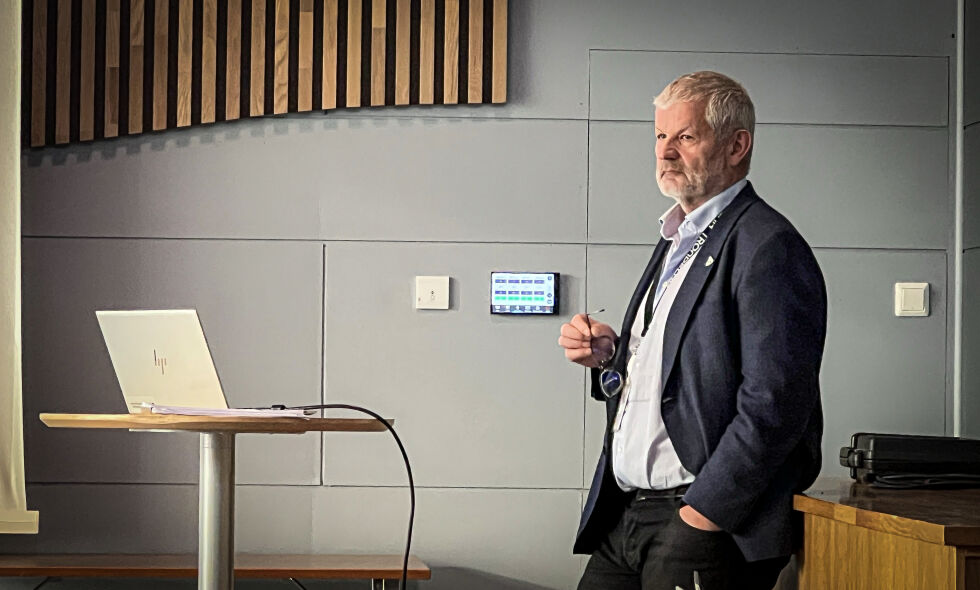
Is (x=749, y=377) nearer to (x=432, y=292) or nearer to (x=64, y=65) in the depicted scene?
(x=432, y=292)

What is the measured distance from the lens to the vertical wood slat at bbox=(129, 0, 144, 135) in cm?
435

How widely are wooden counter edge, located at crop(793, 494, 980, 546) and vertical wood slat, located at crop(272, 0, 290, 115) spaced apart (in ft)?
8.95

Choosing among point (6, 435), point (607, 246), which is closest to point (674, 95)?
point (607, 246)

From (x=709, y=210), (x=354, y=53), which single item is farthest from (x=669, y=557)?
(x=354, y=53)

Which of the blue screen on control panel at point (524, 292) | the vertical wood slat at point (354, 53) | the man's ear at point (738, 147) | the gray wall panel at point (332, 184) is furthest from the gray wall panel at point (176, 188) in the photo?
the man's ear at point (738, 147)

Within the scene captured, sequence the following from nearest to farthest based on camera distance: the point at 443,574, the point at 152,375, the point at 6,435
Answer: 1. the point at 152,375
2. the point at 6,435
3. the point at 443,574

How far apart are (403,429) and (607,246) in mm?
1024

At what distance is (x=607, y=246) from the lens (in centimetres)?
440

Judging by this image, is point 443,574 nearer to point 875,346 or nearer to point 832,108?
point 875,346

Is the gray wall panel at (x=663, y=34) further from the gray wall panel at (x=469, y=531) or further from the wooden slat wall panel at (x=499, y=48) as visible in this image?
the gray wall panel at (x=469, y=531)

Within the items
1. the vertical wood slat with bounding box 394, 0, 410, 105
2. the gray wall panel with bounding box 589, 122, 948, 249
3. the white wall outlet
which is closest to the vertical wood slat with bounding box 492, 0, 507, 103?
the vertical wood slat with bounding box 394, 0, 410, 105

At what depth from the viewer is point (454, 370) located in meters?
4.38

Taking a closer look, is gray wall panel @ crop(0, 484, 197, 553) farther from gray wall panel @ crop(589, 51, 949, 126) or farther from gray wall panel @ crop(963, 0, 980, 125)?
gray wall panel @ crop(963, 0, 980, 125)

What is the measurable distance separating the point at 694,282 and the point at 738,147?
0.34 meters
